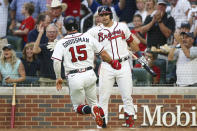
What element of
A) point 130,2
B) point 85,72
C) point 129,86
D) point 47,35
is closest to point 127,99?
point 129,86

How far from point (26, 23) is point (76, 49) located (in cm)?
355

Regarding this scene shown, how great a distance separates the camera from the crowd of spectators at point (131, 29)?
9.03 metres

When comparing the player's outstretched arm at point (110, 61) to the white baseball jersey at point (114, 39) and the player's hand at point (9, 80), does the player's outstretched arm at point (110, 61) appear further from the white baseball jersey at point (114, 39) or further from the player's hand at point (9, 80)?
the player's hand at point (9, 80)

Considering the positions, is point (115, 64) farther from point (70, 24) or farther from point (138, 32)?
point (138, 32)

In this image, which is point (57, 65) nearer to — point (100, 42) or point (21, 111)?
point (100, 42)

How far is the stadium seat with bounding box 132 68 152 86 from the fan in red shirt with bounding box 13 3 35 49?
99.5 inches

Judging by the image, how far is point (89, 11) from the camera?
405 inches

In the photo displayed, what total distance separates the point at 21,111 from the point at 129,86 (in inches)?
104

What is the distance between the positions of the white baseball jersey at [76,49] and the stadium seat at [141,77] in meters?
2.16

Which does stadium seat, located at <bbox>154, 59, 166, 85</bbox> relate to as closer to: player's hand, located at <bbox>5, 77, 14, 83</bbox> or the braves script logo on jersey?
the braves script logo on jersey

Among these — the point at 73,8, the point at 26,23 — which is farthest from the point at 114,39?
the point at 26,23

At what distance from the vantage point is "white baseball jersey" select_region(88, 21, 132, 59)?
24.7ft

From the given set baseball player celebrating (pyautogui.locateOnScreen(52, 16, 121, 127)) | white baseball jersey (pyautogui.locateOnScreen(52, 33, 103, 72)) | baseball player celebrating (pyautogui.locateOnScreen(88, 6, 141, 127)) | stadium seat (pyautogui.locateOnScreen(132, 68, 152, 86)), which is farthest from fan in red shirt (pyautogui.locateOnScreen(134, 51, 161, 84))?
white baseball jersey (pyautogui.locateOnScreen(52, 33, 103, 72))

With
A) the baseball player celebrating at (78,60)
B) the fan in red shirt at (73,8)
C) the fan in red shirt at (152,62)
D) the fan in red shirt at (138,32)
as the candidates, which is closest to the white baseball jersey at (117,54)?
the baseball player celebrating at (78,60)
